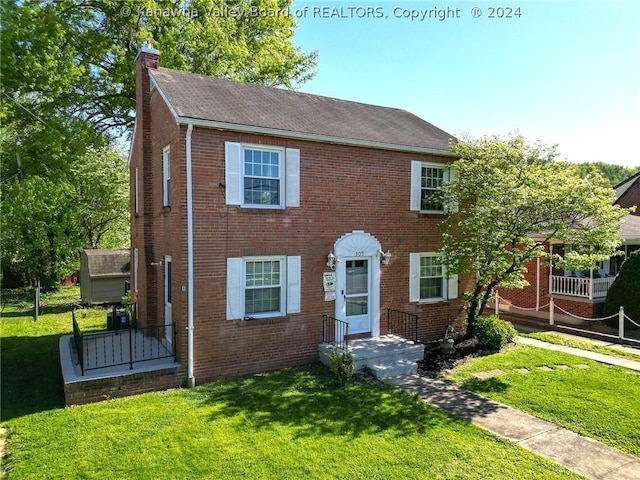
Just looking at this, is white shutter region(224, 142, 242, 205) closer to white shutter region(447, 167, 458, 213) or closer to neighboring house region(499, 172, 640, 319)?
white shutter region(447, 167, 458, 213)

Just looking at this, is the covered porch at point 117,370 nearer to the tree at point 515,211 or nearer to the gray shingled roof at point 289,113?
the gray shingled roof at point 289,113

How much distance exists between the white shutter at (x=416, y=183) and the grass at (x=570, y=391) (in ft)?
14.9

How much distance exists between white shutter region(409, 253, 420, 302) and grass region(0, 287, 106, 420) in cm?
875

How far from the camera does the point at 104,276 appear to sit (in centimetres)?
1834

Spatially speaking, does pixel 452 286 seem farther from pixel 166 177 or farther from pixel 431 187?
pixel 166 177

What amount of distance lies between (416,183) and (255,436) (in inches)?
320

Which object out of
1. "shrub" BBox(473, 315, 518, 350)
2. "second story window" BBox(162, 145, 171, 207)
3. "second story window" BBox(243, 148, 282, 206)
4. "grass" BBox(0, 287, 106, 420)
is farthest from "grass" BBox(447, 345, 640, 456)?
"grass" BBox(0, 287, 106, 420)

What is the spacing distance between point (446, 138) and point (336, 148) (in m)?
4.78

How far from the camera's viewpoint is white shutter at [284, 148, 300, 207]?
32.1 feet

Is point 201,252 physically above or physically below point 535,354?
above

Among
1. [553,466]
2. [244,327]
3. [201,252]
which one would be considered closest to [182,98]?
[201,252]

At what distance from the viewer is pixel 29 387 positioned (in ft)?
28.8

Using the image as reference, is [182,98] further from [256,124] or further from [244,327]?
[244,327]

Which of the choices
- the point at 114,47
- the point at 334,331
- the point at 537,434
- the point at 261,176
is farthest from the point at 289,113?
the point at 114,47
